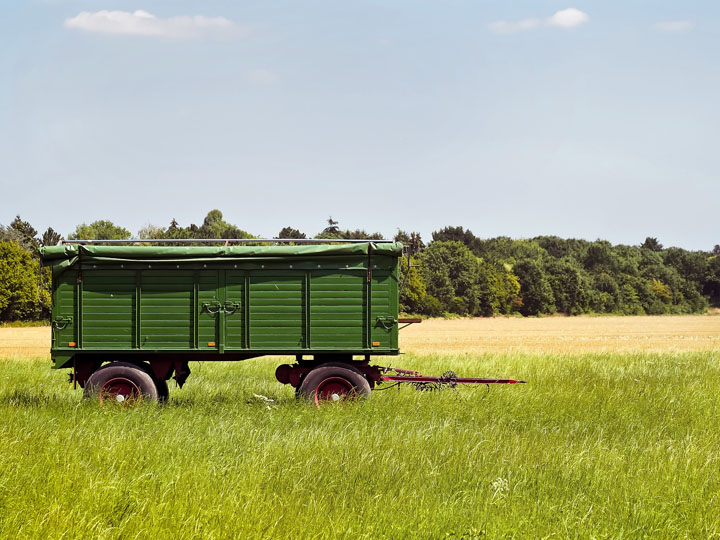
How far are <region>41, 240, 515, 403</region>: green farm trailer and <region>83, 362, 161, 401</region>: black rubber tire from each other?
0.06 feet

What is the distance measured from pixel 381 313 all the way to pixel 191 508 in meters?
6.20

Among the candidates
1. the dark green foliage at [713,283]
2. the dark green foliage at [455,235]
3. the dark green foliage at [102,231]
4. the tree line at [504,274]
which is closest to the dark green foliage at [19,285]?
the tree line at [504,274]

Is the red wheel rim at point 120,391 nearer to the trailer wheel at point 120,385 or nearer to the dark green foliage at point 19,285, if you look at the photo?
the trailer wheel at point 120,385

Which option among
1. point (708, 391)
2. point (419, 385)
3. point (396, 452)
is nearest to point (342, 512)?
point (396, 452)

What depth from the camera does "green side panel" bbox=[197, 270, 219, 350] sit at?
11383 mm

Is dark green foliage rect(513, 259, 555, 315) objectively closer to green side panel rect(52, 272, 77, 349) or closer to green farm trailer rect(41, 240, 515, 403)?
green farm trailer rect(41, 240, 515, 403)

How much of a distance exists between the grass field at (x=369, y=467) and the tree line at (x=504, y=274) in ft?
144

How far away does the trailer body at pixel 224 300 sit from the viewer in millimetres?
11359

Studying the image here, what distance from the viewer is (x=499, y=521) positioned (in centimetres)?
548

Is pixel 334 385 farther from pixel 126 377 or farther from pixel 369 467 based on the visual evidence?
pixel 369 467

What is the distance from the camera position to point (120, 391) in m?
11.4

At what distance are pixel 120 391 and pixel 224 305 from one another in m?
2.21

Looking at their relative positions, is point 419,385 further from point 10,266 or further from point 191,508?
point 10,266

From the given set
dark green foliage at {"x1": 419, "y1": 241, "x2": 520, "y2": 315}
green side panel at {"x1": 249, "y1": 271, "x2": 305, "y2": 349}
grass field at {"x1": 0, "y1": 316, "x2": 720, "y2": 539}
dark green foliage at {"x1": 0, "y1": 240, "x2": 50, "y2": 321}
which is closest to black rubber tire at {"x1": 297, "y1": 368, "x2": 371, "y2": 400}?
grass field at {"x1": 0, "y1": 316, "x2": 720, "y2": 539}
